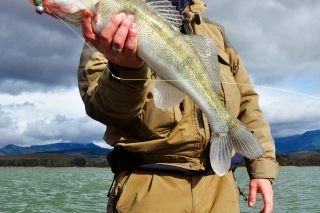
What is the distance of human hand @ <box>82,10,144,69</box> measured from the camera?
3.00m

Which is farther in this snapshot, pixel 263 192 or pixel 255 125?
pixel 255 125

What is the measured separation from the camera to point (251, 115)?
14.7ft

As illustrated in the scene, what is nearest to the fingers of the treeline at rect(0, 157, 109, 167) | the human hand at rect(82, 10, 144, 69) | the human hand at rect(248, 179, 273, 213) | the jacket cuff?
the human hand at rect(82, 10, 144, 69)

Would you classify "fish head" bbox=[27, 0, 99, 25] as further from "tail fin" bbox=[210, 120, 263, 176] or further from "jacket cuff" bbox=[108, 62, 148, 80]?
"tail fin" bbox=[210, 120, 263, 176]

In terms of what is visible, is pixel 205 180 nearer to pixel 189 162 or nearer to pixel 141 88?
pixel 189 162

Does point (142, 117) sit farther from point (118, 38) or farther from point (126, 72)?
point (118, 38)

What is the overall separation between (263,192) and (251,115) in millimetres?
819

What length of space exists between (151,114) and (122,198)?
740mm

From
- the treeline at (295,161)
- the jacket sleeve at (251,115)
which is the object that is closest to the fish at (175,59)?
the jacket sleeve at (251,115)

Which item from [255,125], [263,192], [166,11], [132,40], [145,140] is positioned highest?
[166,11]

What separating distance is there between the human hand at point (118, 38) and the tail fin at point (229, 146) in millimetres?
903

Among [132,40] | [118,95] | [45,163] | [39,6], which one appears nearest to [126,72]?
[118,95]

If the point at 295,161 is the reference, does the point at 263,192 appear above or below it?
below

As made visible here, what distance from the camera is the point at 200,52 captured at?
330 cm
